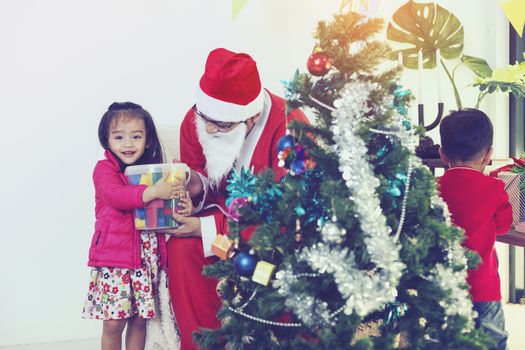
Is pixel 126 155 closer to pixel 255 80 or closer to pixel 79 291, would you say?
pixel 255 80

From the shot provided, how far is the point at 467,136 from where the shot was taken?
1.81 metres

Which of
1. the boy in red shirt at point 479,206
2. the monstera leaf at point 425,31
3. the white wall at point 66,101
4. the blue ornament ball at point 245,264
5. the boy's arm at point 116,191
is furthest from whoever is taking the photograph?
the monstera leaf at point 425,31

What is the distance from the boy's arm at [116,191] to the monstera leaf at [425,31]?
59.1 inches

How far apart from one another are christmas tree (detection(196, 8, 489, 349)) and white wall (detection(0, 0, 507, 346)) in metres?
1.18

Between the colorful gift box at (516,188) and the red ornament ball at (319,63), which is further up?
the red ornament ball at (319,63)

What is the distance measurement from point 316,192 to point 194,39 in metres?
1.32

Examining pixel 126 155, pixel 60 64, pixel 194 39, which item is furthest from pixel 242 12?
pixel 126 155

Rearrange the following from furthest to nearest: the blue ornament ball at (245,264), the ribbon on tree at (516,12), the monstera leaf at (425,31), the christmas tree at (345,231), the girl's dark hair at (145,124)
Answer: the monstera leaf at (425,31) < the ribbon on tree at (516,12) < the girl's dark hair at (145,124) < the blue ornament ball at (245,264) < the christmas tree at (345,231)

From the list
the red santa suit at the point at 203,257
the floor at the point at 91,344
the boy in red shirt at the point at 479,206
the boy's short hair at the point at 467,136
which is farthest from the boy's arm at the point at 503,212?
the floor at the point at 91,344

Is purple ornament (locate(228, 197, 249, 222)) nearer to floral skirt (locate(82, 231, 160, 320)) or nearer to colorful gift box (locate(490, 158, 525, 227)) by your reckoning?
floral skirt (locate(82, 231, 160, 320))

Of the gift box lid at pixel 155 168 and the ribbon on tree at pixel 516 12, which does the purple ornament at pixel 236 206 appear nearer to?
the gift box lid at pixel 155 168

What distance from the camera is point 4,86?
243 cm

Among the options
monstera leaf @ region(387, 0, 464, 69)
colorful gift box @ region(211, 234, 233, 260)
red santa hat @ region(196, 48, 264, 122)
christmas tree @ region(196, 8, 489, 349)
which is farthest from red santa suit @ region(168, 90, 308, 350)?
monstera leaf @ region(387, 0, 464, 69)

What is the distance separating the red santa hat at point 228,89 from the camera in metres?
1.90
